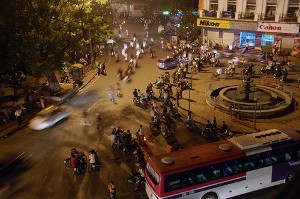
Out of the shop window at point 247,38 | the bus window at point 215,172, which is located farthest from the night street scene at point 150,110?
the shop window at point 247,38

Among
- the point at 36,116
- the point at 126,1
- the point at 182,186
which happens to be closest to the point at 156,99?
the point at 36,116

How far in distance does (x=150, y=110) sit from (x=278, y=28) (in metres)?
26.4

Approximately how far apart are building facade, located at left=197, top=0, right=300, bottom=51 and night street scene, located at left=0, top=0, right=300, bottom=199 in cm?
16

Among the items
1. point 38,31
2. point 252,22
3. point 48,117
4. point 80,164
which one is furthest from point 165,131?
point 252,22

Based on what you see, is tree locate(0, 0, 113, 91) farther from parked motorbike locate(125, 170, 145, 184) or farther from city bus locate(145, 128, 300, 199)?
city bus locate(145, 128, 300, 199)

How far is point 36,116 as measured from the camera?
96.8 ft

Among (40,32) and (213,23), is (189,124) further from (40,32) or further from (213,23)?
(213,23)

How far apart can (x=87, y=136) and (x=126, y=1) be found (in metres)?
88.5

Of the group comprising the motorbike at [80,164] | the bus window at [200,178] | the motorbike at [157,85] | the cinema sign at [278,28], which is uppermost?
the cinema sign at [278,28]

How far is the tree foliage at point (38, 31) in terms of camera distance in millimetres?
30078

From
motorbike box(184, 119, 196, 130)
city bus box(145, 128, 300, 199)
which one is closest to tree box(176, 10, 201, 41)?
motorbike box(184, 119, 196, 130)

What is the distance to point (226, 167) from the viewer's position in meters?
16.4

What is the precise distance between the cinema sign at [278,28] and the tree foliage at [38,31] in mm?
26211

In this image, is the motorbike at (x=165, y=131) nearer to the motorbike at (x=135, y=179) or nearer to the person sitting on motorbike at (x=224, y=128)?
the person sitting on motorbike at (x=224, y=128)
